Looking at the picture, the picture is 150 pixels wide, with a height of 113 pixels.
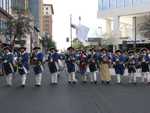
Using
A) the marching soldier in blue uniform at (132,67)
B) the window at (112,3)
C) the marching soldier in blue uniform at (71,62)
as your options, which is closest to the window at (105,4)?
the window at (112,3)

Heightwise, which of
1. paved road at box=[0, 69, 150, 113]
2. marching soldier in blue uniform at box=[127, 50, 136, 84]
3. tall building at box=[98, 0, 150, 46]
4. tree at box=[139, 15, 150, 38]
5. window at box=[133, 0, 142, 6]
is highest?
window at box=[133, 0, 142, 6]

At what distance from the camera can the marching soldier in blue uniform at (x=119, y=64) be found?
2484 cm

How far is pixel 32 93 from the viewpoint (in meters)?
18.8

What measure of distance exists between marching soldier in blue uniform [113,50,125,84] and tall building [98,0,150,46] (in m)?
55.5

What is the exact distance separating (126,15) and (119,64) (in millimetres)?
63230

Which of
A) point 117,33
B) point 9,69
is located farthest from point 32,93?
point 117,33

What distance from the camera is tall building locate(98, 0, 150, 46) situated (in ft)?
273

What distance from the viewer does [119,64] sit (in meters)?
25.1

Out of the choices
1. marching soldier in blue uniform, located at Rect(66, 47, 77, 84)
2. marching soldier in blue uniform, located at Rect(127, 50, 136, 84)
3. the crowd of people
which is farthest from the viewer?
marching soldier in blue uniform, located at Rect(127, 50, 136, 84)

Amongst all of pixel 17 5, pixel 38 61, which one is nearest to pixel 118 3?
pixel 17 5

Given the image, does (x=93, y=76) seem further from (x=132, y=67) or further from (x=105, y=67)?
(x=132, y=67)

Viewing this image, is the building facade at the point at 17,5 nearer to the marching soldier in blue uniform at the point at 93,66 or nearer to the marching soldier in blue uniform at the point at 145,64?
the marching soldier in blue uniform at the point at 93,66

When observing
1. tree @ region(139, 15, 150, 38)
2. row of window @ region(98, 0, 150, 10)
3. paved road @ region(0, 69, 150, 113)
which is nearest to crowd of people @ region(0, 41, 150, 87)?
paved road @ region(0, 69, 150, 113)

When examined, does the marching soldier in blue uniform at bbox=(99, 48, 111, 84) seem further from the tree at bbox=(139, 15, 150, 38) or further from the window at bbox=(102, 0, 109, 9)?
the window at bbox=(102, 0, 109, 9)
